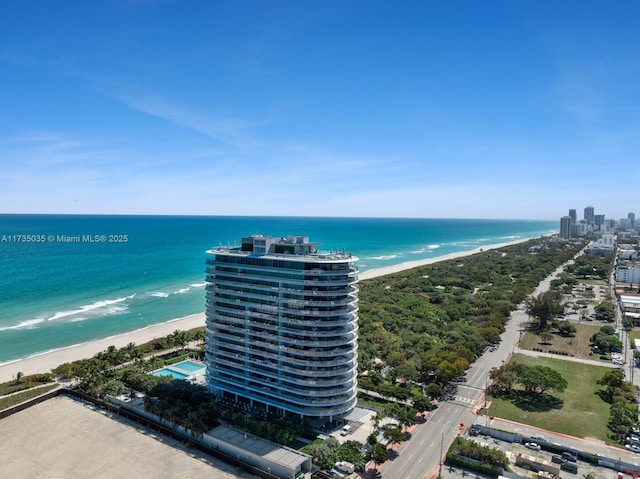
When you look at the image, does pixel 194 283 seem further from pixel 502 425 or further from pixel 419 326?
pixel 502 425

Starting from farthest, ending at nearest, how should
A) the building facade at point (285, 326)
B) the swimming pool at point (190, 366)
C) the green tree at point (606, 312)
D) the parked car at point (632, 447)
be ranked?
the green tree at point (606, 312) < the swimming pool at point (190, 366) < the building facade at point (285, 326) < the parked car at point (632, 447)

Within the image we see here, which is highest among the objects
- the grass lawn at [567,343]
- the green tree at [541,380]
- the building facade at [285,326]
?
the building facade at [285,326]

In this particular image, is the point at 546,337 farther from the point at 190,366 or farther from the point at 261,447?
the point at 190,366

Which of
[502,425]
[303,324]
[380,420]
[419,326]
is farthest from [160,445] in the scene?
[419,326]

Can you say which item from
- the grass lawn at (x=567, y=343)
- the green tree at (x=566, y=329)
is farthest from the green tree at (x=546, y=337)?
the green tree at (x=566, y=329)

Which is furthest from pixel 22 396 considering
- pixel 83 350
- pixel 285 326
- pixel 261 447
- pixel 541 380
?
pixel 541 380

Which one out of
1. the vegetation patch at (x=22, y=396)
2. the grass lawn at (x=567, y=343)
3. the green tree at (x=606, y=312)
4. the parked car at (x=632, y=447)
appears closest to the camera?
the parked car at (x=632, y=447)

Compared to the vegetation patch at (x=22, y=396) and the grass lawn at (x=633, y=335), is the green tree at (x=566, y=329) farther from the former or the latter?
the vegetation patch at (x=22, y=396)
